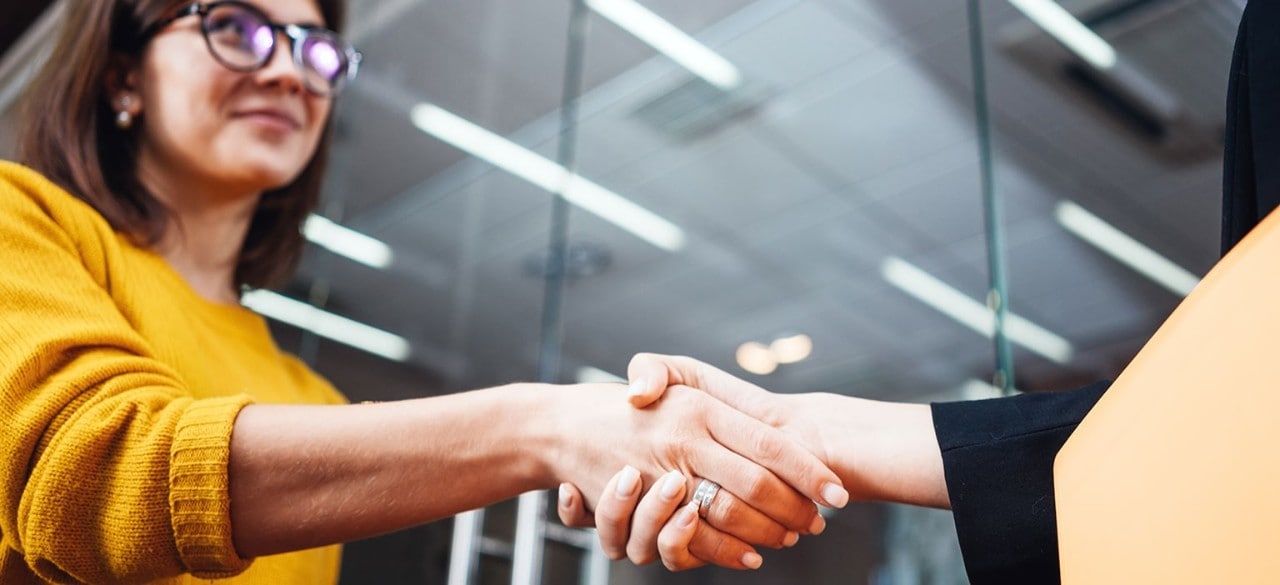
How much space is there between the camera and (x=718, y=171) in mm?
2529

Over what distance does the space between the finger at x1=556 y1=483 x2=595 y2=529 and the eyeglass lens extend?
2.16 ft

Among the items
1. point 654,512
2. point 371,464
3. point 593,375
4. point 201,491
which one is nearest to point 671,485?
point 654,512

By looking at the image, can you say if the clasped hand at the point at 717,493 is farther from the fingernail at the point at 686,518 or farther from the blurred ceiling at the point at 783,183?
the blurred ceiling at the point at 783,183

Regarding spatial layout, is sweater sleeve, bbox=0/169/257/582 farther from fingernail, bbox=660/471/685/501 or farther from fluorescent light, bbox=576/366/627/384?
fluorescent light, bbox=576/366/627/384

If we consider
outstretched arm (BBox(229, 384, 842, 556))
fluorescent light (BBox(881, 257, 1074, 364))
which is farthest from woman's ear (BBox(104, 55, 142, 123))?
fluorescent light (BBox(881, 257, 1074, 364))

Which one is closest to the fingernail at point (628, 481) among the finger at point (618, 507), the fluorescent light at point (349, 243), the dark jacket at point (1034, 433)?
the finger at point (618, 507)

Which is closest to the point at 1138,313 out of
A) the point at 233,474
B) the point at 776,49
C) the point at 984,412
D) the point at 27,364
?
the point at 984,412

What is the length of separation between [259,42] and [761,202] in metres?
1.38

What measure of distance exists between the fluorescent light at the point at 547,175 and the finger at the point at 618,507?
1.64 m

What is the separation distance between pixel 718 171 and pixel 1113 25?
1008 millimetres

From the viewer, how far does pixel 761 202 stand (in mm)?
2400

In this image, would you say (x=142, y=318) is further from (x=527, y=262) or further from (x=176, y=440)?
(x=527, y=262)

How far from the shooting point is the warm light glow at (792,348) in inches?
83.0

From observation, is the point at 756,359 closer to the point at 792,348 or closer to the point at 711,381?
the point at 792,348
